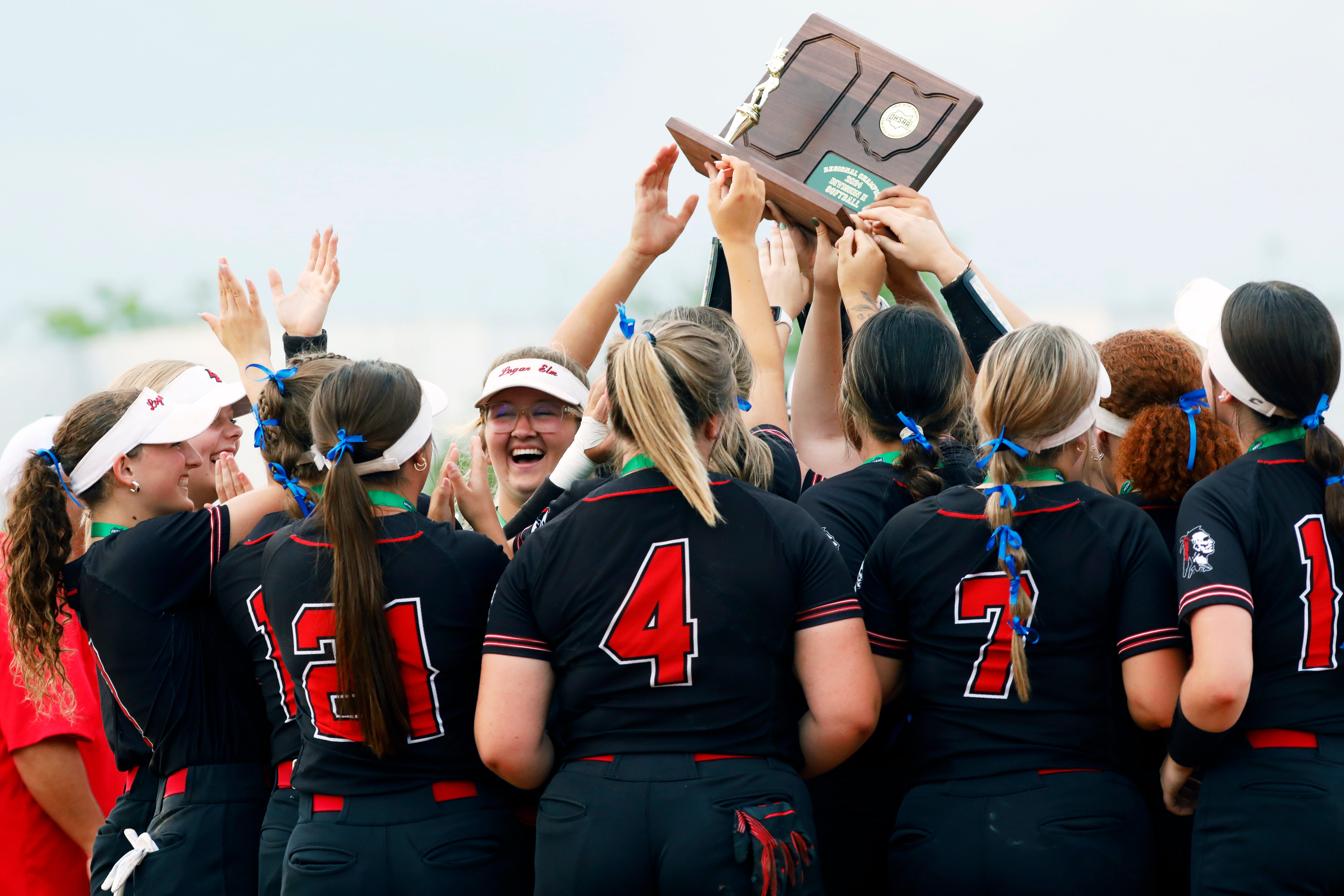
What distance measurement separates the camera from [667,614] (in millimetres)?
2193

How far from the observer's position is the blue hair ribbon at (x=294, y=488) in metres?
2.69

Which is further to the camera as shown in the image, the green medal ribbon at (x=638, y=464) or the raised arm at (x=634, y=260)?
the raised arm at (x=634, y=260)

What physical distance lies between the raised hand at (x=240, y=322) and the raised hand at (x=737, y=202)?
150 cm

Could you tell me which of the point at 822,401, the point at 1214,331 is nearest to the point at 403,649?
the point at 822,401

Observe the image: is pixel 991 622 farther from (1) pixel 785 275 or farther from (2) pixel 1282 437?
(1) pixel 785 275

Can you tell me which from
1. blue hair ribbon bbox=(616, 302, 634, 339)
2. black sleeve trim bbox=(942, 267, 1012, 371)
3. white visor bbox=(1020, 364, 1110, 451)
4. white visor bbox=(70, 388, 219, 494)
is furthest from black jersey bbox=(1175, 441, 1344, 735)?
white visor bbox=(70, 388, 219, 494)

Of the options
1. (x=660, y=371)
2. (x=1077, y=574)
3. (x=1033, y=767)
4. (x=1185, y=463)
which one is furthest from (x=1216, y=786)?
(x=660, y=371)

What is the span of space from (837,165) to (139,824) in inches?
116

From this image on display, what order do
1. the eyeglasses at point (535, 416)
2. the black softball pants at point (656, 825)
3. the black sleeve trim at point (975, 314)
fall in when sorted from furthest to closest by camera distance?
the eyeglasses at point (535, 416) → the black sleeve trim at point (975, 314) → the black softball pants at point (656, 825)

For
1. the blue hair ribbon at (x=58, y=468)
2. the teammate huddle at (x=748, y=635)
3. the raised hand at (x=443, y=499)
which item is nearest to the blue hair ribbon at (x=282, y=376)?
the teammate huddle at (x=748, y=635)

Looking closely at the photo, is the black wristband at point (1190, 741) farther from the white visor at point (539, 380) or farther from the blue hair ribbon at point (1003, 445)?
the white visor at point (539, 380)

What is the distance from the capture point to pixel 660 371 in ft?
7.41

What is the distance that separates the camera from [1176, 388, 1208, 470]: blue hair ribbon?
2.63m

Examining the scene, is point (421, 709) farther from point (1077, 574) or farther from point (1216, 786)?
point (1216, 786)
